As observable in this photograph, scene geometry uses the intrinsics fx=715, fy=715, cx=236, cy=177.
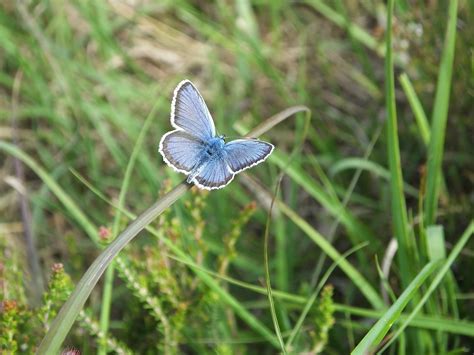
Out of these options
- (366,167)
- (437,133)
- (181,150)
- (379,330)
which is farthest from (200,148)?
(366,167)

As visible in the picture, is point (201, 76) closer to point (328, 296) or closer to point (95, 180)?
point (95, 180)

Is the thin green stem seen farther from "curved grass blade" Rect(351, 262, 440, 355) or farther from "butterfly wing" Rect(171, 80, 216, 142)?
"curved grass blade" Rect(351, 262, 440, 355)

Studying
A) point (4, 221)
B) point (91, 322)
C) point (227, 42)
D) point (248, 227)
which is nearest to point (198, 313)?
point (91, 322)

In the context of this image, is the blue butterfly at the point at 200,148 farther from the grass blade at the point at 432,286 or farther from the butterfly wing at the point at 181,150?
the grass blade at the point at 432,286

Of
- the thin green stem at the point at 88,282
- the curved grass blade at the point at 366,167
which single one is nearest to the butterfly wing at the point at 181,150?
the thin green stem at the point at 88,282

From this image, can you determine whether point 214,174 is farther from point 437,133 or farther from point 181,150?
point 437,133

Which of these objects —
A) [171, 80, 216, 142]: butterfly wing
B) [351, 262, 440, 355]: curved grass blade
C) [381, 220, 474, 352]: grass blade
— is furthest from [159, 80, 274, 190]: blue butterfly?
[381, 220, 474, 352]: grass blade
